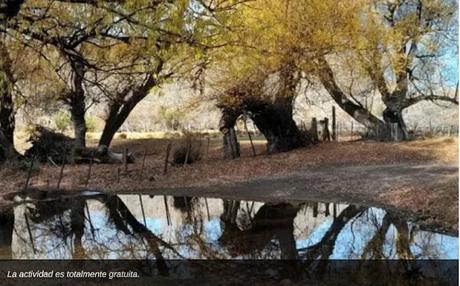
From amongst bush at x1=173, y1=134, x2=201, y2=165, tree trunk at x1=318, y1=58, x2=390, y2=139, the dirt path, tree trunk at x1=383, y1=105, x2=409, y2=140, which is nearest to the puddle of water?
the dirt path

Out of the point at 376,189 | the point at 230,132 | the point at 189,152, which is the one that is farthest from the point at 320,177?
the point at 230,132

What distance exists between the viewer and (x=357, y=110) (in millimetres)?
26609

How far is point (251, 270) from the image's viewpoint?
678cm

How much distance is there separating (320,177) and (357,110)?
12.0 metres

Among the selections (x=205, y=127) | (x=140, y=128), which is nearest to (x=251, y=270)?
(x=205, y=127)

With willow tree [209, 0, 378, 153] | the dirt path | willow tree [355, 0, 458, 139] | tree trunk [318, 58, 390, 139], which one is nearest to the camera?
the dirt path

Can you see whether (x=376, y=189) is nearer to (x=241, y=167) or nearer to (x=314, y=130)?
(x=241, y=167)

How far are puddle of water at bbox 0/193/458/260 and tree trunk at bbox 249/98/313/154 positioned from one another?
939 centimetres

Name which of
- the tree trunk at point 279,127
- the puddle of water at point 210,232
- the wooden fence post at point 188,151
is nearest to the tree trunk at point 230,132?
the tree trunk at point 279,127

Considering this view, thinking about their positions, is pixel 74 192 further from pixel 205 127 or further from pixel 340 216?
pixel 205 127

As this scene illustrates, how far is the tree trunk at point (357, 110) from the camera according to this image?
23.3 m

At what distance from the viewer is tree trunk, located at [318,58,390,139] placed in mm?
23331

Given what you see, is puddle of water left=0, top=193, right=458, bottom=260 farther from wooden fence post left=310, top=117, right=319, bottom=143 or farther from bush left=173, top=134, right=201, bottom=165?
wooden fence post left=310, top=117, right=319, bottom=143

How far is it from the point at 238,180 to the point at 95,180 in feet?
16.2
